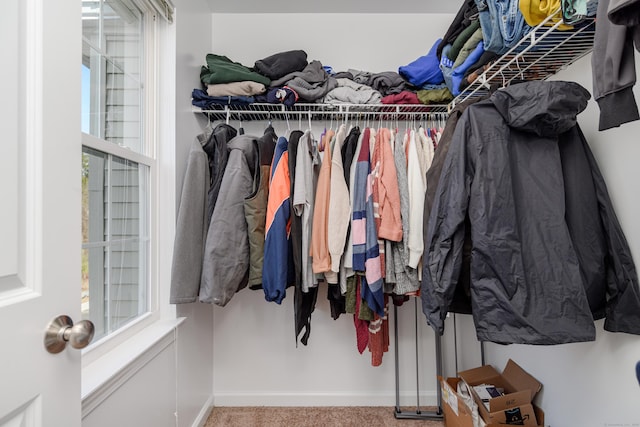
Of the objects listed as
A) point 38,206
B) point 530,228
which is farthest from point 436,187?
point 38,206

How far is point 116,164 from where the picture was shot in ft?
3.86

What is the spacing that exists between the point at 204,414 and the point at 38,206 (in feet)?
5.56

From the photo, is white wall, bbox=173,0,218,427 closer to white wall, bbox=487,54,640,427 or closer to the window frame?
the window frame

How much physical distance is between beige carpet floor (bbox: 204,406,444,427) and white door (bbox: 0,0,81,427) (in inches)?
54.4

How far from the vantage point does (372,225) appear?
1356mm

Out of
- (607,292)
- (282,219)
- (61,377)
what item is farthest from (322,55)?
(61,377)

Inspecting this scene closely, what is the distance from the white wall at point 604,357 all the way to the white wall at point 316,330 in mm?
659

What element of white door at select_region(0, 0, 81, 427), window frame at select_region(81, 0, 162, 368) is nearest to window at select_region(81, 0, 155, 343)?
window frame at select_region(81, 0, 162, 368)

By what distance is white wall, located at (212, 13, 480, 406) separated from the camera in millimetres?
1933

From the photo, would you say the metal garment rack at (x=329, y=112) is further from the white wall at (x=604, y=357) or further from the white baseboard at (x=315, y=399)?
the white baseboard at (x=315, y=399)

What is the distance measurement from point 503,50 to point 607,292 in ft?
3.36

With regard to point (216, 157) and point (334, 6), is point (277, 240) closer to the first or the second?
point (216, 157)

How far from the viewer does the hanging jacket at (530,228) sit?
96 centimetres

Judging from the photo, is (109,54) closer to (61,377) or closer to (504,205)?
(61,377)
